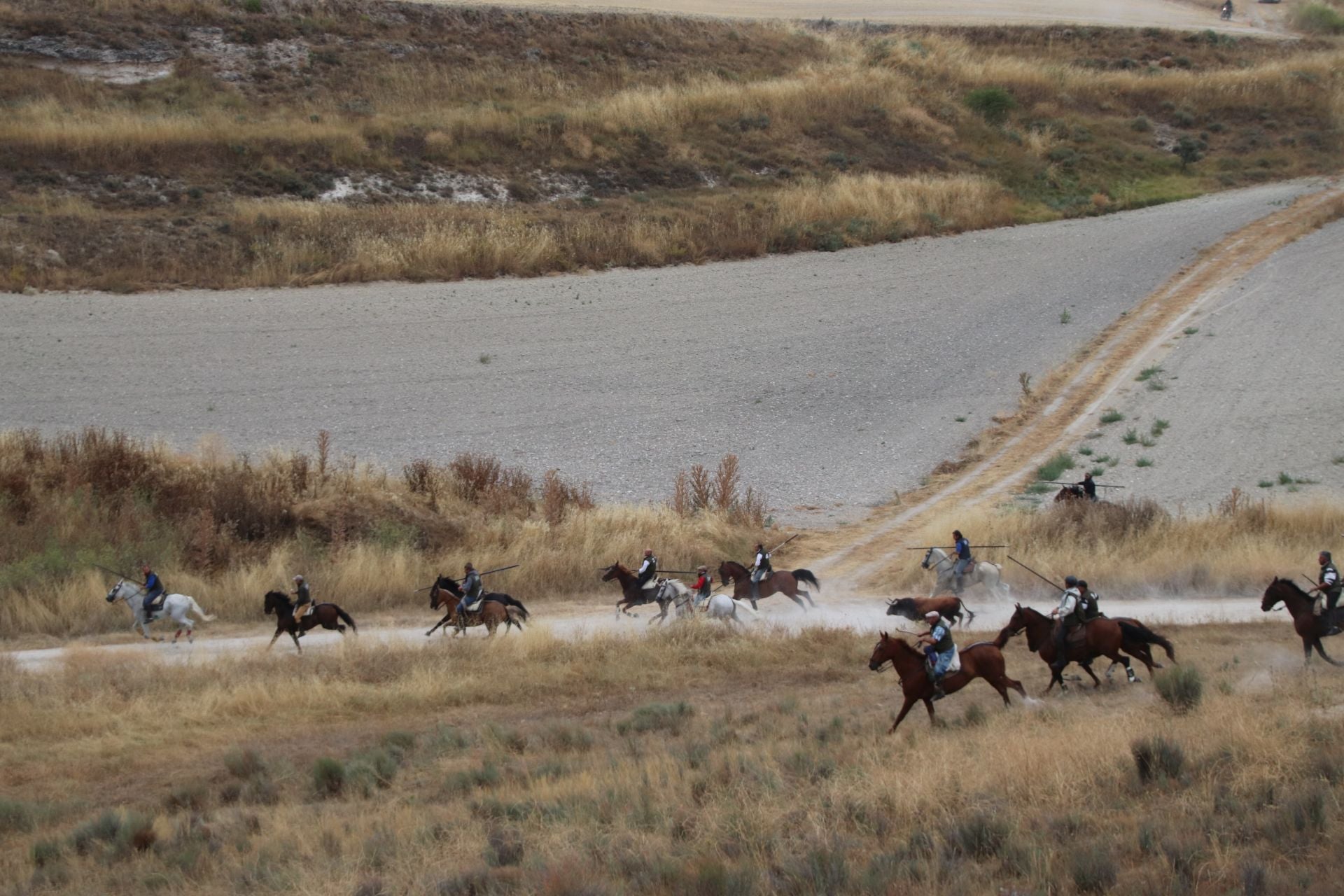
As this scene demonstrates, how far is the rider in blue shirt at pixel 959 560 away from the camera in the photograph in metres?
18.0

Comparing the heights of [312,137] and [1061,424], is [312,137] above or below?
above

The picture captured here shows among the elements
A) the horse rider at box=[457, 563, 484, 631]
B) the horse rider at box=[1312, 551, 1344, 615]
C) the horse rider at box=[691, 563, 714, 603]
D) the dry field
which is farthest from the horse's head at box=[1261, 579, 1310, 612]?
the horse rider at box=[457, 563, 484, 631]

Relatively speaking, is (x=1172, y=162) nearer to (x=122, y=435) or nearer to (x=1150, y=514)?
(x=1150, y=514)

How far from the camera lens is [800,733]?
12.9 meters

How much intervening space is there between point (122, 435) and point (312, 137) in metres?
24.8

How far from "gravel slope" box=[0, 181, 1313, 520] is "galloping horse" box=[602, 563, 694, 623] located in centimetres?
652

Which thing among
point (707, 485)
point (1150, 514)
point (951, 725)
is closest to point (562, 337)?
point (707, 485)

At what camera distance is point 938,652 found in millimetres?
12609

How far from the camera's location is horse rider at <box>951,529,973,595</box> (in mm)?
18062

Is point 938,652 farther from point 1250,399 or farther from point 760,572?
point 1250,399

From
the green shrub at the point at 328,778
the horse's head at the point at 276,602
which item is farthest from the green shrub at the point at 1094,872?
the horse's head at the point at 276,602

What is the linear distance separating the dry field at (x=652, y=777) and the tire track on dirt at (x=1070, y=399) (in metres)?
5.41

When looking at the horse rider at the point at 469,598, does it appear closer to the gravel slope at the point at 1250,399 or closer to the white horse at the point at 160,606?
the white horse at the point at 160,606

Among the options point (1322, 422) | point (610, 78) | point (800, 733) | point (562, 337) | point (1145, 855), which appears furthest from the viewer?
point (610, 78)
